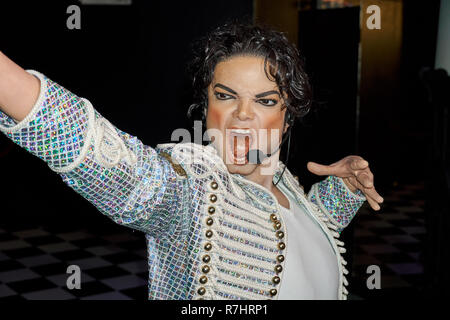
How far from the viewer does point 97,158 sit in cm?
100

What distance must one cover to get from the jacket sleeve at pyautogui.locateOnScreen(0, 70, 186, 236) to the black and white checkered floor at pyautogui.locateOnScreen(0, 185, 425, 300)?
3.25 metres

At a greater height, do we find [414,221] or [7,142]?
[7,142]

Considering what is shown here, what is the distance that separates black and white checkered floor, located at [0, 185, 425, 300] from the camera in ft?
14.9

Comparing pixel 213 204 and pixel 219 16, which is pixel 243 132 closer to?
pixel 213 204

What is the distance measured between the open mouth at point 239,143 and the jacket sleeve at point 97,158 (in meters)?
0.19

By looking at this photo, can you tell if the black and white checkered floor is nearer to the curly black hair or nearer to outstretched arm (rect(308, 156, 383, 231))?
outstretched arm (rect(308, 156, 383, 231))

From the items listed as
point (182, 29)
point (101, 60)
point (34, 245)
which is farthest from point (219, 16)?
point (34, 245)

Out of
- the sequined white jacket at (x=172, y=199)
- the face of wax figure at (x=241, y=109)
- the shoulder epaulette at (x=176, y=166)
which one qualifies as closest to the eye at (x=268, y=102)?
the face of wax figure at (x=241, y=109)

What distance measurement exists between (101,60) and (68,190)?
155cm

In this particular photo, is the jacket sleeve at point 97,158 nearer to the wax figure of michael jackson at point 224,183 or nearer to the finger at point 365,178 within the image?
the wax figure of michael jackson at point 224,183

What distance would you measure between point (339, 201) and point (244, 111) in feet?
1.82

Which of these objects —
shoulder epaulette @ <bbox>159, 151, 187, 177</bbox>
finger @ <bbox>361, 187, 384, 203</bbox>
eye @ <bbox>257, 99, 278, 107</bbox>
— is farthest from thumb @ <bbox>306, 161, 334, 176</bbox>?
shoulder epaulette @ <bbox>159, 151, 187, 177</bbox>

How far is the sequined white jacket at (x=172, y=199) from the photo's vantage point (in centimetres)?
97

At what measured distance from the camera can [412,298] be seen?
1180 mm
